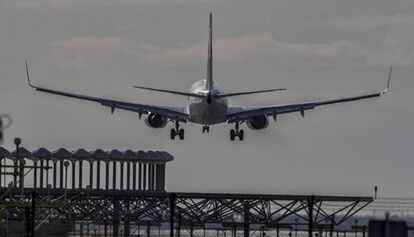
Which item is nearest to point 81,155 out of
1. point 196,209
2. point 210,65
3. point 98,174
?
point 98,174

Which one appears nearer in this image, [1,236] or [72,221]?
[1,236]

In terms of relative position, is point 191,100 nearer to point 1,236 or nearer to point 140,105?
point 140,105

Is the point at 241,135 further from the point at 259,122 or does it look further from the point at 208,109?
the point at 208,109

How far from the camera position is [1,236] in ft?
300

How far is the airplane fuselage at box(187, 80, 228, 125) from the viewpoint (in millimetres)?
155000

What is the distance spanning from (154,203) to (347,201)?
Answer: 77.4ft

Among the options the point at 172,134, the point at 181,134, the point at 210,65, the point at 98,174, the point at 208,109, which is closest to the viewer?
the point at 208,109

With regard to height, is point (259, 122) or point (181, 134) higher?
point (259, 122)

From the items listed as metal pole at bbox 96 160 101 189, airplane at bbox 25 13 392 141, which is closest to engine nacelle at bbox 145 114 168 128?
airplane at bbox 25 13 392 141

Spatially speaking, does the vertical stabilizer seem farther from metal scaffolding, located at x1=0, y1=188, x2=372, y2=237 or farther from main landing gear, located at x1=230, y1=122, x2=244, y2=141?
metal scaffolding, located at x1=0, y1=188, x2=372, y2=237

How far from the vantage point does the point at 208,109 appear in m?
155

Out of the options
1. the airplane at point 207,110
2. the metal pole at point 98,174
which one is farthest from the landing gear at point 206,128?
the metal pole at point 98,174

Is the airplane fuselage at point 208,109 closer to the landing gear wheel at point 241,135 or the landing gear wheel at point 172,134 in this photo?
the landing gear wheel at point 241,135

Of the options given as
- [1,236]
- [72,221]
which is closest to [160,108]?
[72,221]
